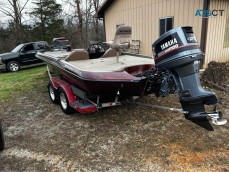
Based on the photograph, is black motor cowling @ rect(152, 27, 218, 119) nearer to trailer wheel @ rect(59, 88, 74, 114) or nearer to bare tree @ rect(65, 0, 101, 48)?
trailer wheel @ rect(59, 88, 74, 114)

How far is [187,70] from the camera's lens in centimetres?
264

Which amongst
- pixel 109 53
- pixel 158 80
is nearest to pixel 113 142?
pixel 158 80

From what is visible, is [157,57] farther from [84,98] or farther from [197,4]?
[197,4]

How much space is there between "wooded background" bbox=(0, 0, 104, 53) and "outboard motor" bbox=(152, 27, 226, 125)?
15936 millimetres

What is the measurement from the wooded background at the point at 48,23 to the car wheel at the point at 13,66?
758cm

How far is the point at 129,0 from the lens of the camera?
10.4m

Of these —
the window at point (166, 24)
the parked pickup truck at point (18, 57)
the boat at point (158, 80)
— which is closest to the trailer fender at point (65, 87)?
the boat at point (158, 80)

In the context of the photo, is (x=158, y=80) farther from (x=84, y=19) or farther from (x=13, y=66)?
(x=84, y=19)

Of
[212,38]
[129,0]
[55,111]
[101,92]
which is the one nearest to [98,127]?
[101,92]

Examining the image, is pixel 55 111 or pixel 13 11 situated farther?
pixel 13 11

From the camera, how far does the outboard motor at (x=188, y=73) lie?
2.60 metres

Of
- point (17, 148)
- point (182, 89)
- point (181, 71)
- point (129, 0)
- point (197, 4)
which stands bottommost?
point (17, 148)

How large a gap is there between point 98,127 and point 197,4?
556 centimetres

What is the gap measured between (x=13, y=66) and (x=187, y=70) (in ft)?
34.3
